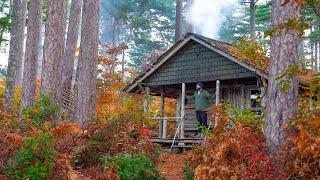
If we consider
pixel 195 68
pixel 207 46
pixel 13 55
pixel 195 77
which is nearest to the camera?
pixel 207 46

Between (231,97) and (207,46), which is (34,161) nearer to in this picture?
(207,46)

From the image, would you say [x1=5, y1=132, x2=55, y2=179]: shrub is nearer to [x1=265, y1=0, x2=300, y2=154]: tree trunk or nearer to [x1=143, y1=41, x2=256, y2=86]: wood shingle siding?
[x1=265, y1=0, x2=300, y2=154]: tree trunk

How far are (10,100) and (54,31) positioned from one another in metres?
Result: 7.89

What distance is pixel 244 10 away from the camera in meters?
51.2

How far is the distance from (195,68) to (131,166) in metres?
11.0

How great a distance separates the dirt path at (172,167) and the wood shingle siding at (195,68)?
3831mm

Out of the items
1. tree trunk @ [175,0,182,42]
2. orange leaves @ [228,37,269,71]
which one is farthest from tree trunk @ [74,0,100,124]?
tree trunk @ [175,0,182,42]

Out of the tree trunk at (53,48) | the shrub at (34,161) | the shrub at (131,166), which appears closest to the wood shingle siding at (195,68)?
the tree trunk at (53,48)

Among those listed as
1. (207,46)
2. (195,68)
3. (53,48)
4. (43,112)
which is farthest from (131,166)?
(195,68)

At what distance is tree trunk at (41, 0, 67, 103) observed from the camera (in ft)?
41.8

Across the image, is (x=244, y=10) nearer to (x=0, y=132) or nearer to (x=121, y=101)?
(x=121, y=101)

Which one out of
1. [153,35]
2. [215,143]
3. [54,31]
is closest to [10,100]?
[54,31]

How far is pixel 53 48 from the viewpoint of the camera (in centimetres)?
1300

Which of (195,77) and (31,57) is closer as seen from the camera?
(31,57)
